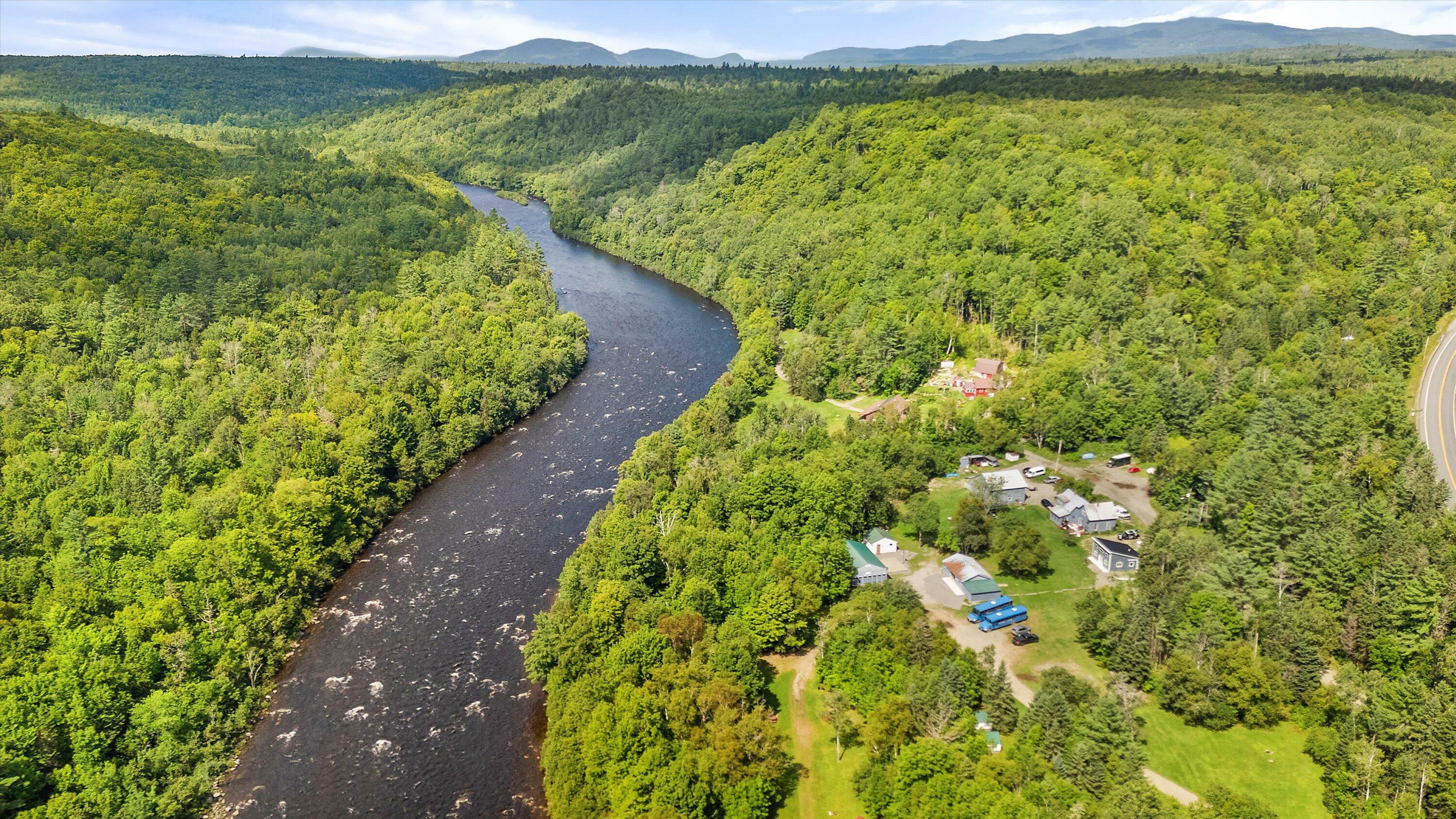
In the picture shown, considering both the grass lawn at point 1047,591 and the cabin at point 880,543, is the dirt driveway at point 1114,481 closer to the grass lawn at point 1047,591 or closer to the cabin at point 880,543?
the grass lawn at point 1047,591

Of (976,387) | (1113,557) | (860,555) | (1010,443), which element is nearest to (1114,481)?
(1010,443)

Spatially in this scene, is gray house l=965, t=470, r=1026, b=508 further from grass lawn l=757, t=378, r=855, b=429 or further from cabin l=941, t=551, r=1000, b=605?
grass lawn l=757, t=378, r=855, b=429

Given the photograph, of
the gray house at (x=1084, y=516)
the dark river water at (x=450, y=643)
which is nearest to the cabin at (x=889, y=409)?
the gray house at (x=1084, y=516)

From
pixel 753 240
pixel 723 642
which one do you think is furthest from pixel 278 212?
pixel 723 642

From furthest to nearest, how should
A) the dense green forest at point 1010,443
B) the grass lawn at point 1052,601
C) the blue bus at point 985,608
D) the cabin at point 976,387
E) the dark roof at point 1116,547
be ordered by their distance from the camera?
1. the cabin at point 976,387
2. the dark roof at point 1116,547
3. the blue bus at point 985,608
4. the grass lawn at point 1052,601
5. the dense green forest at point 1010,443

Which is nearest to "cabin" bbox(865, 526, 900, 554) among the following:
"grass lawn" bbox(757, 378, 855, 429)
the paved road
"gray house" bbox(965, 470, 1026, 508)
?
"gray house" bbox(965, 470, 1026, 508)

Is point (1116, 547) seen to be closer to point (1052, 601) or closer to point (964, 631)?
point (1052, 601)

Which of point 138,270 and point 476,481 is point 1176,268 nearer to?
point 476,481
